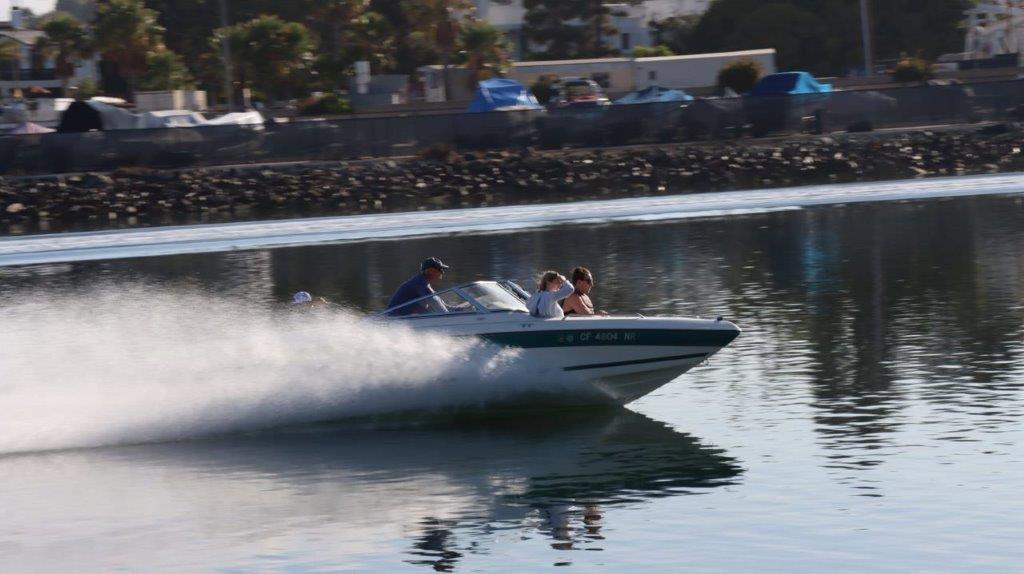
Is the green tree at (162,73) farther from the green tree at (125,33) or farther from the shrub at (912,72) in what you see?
the shrub at (912,72)

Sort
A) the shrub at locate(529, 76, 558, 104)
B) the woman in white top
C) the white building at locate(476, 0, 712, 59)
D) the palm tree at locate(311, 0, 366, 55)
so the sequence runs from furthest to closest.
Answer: the white building at locate(476, 0, 712, 59) → the palm tree at locate(311, 0, 366, 55) → the shrub at locate(529, 76, 558, 104) → the woman in white top

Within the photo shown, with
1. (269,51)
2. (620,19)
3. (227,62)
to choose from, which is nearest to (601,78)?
(269,51)

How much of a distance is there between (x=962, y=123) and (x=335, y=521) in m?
62.2

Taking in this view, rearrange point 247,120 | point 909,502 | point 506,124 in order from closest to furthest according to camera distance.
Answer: point 909,502 → point 506,124 → point 247,120

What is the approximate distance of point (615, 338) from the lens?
65.1ft

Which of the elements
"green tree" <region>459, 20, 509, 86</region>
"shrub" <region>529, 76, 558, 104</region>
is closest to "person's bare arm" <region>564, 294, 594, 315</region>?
"shrub" <region>529, 76, 558, 104</region>

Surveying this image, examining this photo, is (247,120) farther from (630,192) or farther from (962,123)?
(962,123)

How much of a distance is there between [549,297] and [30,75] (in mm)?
135888

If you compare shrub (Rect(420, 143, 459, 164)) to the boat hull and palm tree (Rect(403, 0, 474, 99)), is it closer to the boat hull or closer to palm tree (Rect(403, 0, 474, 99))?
palm tree (Rect(403, 0, 474, 99))

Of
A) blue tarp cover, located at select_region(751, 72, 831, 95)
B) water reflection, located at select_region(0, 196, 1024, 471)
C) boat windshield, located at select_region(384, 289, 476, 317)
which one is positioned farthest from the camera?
blue tarp cover, located at select_region(751, 72, 831, 95)

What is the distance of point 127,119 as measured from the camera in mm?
78562

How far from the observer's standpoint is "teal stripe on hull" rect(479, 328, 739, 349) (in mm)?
19734

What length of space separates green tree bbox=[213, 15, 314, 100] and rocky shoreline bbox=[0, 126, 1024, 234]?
34.4m

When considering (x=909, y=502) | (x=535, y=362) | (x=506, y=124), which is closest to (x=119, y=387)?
(x=535, y=362)
